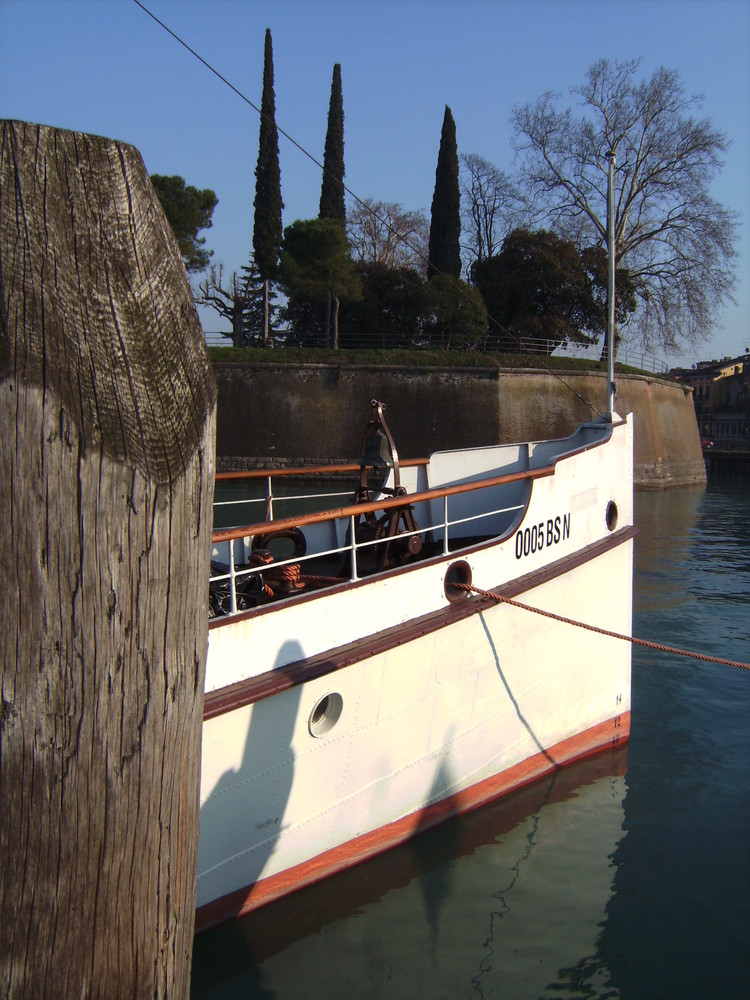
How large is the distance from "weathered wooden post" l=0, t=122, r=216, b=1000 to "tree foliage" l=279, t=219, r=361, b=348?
34074 millimetres

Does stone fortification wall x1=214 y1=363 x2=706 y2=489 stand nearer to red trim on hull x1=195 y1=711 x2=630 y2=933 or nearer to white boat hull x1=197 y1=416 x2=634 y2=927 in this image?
red trim on hull x1=195 y1=711 x2=630 y2=933

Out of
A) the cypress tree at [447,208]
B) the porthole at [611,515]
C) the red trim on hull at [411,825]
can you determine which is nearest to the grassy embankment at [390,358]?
the cypress tree at [447,208]

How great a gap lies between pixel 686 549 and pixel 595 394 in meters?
17.0

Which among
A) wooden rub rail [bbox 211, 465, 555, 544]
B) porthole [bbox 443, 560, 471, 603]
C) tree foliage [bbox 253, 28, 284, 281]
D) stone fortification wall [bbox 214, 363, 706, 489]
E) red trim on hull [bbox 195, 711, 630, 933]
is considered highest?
tree foliage [bbox 253, 28, 284, 281]

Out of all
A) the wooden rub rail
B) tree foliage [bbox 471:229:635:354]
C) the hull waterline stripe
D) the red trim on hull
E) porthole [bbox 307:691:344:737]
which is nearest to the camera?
the hull waterline stripe

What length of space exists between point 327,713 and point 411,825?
1280mm

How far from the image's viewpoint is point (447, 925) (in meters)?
4.86

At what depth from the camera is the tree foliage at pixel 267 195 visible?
3869 centimetres

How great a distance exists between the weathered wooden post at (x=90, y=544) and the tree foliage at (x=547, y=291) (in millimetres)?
36332

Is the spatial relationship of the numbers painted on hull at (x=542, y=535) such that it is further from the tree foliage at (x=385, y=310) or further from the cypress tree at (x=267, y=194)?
the cypress tree at (x=267, y=194)

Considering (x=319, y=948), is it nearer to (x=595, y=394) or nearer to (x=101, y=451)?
(x=101, y=451)

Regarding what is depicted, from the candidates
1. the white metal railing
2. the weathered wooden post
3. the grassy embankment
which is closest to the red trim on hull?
the white metal railing

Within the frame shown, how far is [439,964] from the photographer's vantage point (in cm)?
453

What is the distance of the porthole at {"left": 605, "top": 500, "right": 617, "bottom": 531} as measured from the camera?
7.43 meters
